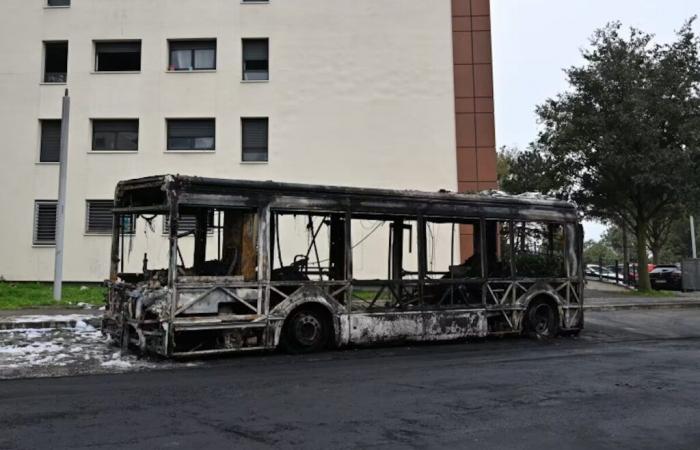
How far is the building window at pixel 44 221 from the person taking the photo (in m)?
24.5

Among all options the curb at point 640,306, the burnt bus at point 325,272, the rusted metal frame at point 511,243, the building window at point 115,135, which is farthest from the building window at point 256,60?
the rusted metal frame at point 511,243

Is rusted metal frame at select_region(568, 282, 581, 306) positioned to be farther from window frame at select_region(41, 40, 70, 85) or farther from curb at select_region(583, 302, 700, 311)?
window frame at select_region(41, 40, 70, 85)

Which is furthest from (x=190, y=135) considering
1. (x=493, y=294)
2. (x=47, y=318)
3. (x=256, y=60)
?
(x=493, y=294)

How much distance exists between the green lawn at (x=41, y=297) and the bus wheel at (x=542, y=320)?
33.3 feet

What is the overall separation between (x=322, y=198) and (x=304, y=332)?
2.32m

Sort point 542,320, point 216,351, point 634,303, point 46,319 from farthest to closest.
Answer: point 634,303
point 46,319
point 542,320
point 216,351

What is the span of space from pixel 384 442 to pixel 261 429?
1.17 meters

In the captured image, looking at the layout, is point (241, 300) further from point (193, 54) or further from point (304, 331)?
point (193, 54)

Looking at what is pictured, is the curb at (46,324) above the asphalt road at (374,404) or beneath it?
above

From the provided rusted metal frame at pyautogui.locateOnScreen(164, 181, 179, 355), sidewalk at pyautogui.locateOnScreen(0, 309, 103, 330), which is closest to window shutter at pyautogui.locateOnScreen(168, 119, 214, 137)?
sidewalk at pyautogui.locateOnScreen(0, 309, 103, 330)

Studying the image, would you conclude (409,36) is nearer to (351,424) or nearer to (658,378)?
(658,378)

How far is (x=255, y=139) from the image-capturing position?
25.3 m

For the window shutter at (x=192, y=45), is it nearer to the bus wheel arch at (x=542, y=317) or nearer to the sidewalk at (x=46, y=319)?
the sidewalk at (x=46, y=319)

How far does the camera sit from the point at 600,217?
28453 mm
